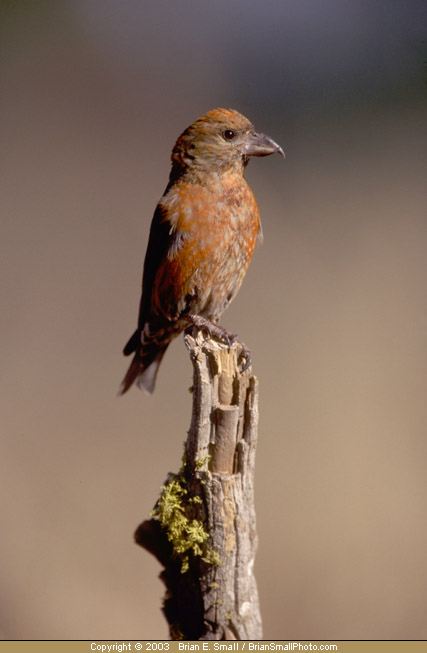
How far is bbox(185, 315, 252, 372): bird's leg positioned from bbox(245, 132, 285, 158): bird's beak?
0.84m

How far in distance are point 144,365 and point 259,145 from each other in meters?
1.44

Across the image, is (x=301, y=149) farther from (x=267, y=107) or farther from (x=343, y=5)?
(x=343, y=5)

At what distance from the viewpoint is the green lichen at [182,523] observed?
2.06m

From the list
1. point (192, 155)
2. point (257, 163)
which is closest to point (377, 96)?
point (257, 163)

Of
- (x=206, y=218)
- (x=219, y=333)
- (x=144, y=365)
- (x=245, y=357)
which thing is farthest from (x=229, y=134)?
(x=144, y=365)

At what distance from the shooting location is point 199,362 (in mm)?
2193

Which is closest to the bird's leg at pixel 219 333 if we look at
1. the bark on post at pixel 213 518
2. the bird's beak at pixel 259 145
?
the bark on post at pixel 213 518

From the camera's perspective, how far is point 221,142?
2646 millimetres

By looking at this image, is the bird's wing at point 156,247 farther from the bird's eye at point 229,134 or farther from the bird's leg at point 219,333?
the bird's eye at point 229,134

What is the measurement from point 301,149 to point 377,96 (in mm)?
706

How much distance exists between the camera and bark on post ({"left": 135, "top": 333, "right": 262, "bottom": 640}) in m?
2.05

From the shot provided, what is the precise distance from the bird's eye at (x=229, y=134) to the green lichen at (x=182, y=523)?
5.09 feet

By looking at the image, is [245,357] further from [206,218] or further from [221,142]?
[221,142]

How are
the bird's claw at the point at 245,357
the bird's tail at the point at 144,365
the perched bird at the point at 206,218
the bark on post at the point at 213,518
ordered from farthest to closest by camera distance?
the bird's tail at the point at 144,365, the perched bird at the point at 206,218, the bird's claw at the point at 245,357, the bark on post at the point at 213,518
